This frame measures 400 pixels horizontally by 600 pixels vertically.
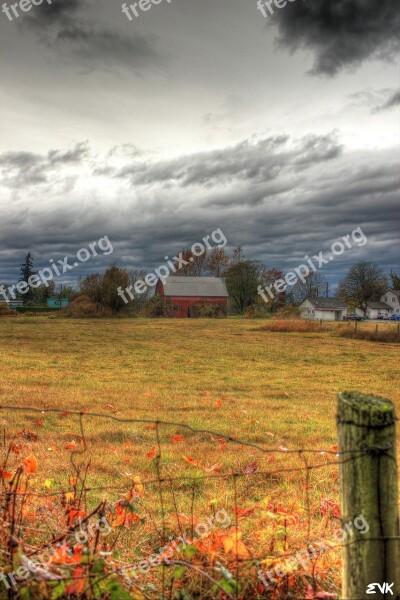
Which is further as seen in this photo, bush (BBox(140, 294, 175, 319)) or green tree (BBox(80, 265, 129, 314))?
bush (BBox(140, 294, 175, 319))

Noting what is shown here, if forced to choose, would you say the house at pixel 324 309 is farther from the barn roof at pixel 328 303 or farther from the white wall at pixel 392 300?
the white wall at pixel 392 300

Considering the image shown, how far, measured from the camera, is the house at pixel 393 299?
99.2 m

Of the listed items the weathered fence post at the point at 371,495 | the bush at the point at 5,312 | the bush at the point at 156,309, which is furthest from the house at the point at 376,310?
the weathered fence post at the point at 371,495

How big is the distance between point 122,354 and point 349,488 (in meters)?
19.0

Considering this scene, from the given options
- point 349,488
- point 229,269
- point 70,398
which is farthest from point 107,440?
point 229,269

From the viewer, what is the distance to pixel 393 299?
100812mm

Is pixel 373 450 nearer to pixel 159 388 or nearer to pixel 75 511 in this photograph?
pixel 75 511

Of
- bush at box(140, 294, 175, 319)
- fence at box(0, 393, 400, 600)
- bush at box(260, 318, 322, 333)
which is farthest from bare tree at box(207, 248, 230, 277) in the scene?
fence at box(0, 393, 400, 600)

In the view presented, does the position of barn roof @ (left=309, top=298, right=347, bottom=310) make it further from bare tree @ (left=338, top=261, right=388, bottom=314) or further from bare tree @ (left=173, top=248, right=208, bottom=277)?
bare tree @ (left=173, top=248, right=208, bottom=277)

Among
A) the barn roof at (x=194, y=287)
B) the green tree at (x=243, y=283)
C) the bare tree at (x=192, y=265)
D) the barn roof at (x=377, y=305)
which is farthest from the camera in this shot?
the barn roof at (x=377, y=305)

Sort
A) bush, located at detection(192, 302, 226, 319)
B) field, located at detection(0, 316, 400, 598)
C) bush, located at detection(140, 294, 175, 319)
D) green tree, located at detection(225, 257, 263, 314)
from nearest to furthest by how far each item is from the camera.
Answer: field, located at detection(0, 316, 400, 598)
bush, located at detection(140, 294, 175, 319)
bush, located at detection(192, 302, 226, 319)
green tree, located at detection(225, 257, 263, 314)

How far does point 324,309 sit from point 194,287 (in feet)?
93.8

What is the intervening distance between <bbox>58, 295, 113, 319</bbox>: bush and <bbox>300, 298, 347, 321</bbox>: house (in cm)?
4347

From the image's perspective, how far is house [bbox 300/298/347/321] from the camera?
8819 centimetres
